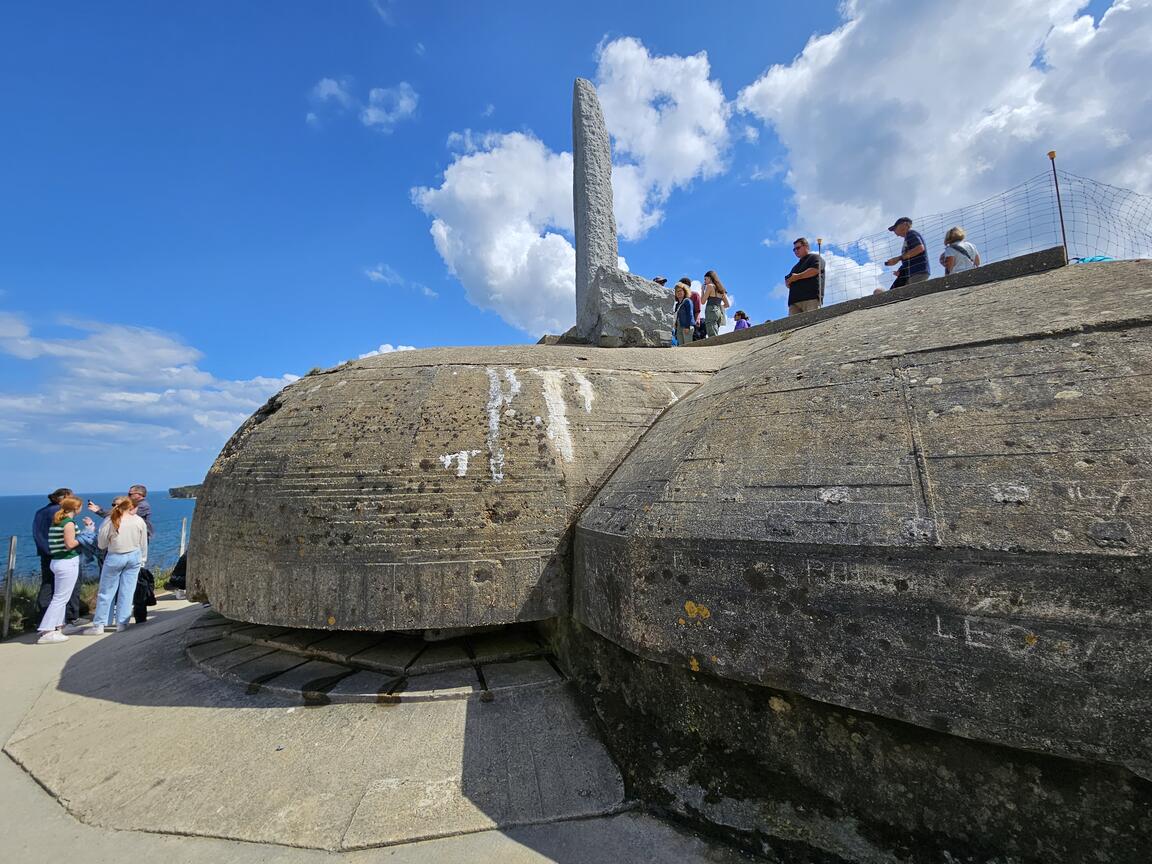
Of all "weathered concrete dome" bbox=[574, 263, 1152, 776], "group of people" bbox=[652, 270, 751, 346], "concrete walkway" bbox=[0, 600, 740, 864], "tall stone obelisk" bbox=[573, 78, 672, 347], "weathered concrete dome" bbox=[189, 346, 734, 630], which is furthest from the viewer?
"tall stone obelisk" bbox=[573, 78, 672, 347]

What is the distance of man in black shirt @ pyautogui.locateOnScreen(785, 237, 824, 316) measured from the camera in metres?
6.79

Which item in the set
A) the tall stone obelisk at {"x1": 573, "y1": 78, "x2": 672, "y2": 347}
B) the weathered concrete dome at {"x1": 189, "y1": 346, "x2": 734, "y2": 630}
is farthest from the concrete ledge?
the tall stone obelisk at {"x1": 573, "y1": 78, "x2": 672, "y2": 347}

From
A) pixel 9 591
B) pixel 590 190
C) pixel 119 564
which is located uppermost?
pixel 590 190

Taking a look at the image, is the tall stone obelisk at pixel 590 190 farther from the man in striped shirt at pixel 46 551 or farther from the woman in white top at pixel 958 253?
the man in striped shirt at pixel 46 551

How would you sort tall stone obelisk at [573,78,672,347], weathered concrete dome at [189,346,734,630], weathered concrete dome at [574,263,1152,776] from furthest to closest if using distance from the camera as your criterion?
tall stone obelisk at [573,78,672,347], weathered concrete dome at [189,346,734,630], weathered concrete dome at [574,263,1152,776]

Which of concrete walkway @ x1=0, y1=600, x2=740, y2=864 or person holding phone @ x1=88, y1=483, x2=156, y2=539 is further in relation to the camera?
person holding phone @ x1=88, y1=483, x2=156, y2=539

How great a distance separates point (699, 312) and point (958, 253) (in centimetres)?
445

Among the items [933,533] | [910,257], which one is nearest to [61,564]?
[933,533]

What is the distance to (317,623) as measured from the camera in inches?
126

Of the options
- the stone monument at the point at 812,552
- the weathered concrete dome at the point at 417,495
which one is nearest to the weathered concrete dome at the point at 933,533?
the stone monument at the point at 812,552

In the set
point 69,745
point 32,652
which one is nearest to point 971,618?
point 69,745

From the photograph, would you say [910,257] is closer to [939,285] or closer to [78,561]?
[939,285]

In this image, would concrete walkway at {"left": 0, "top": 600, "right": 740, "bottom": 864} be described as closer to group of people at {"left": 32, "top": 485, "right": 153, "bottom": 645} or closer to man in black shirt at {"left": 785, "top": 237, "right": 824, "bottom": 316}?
group of people at {"left": 32, "top": 485, "right": 153, "bottom": 645}

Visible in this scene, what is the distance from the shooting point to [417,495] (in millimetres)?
3248
